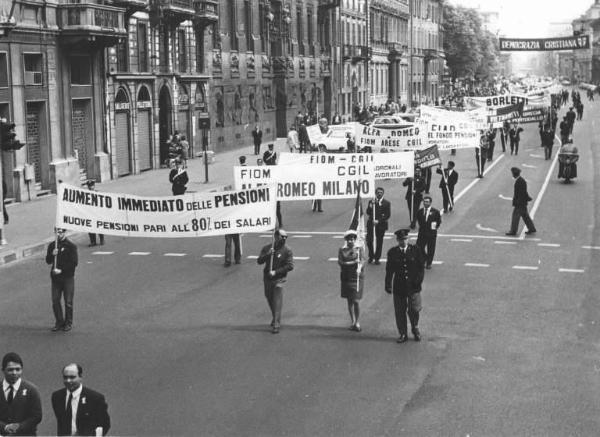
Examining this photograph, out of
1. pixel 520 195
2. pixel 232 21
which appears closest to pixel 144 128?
pixel 232 21

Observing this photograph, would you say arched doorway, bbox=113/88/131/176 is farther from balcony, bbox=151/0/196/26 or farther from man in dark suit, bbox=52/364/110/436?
man in dark suit, bbox=52/364/110/436

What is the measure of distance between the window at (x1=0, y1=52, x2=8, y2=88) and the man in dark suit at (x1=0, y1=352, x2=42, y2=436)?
22.3 m

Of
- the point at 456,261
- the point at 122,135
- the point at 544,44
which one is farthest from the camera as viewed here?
the point at 544,44

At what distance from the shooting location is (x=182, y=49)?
1724 inches

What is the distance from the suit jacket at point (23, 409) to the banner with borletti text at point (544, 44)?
1442 inches

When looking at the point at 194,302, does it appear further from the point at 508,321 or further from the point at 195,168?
the point at 195,168

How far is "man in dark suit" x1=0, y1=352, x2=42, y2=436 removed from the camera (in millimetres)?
7754

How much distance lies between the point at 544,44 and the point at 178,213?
33275 millimetres

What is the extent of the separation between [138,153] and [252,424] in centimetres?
3006

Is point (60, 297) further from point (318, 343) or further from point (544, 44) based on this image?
point (544, 44)

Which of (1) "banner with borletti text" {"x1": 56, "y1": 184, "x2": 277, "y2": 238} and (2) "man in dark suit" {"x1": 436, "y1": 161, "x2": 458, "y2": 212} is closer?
(1) "banner with borletti text" {"x1": 56, "y1": 184, "x2": 277, "y2": 238}

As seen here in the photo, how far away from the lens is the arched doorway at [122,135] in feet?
120

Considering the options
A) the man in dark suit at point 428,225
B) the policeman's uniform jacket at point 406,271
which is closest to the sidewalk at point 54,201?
the man in dark suit at point 428,225

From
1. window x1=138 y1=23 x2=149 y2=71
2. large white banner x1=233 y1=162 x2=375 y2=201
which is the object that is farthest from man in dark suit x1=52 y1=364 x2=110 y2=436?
window x1=138 y1=23 x2=149 y2=71
